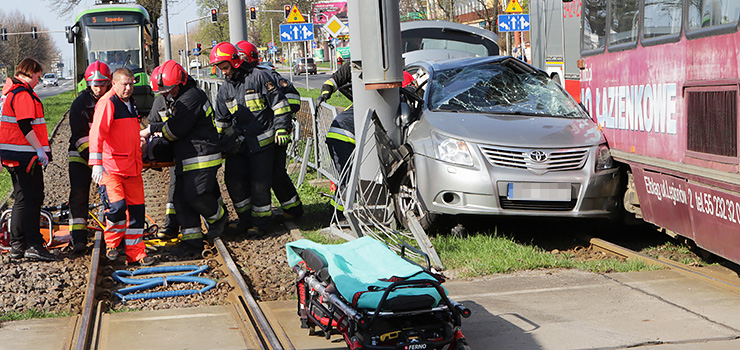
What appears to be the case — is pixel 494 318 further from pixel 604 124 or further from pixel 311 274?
pixel 604 124

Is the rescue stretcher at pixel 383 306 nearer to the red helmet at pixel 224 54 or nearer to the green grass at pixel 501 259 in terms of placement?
the green grass at pixel 501 259

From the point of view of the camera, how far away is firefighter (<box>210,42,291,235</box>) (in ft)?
29.5

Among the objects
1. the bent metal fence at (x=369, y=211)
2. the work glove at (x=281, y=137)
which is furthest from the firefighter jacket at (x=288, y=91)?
the bent metal fence at (x=369, y=211)

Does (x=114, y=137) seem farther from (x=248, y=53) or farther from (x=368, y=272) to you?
(x=368, y=272)

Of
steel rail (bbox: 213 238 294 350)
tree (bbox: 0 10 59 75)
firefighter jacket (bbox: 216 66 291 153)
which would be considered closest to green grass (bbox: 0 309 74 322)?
steel rail (bbox: 213 238 294 350)

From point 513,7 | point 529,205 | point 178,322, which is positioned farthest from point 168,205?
point 513,7

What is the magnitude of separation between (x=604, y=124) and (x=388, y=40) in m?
2.28

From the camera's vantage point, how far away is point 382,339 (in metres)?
4.51

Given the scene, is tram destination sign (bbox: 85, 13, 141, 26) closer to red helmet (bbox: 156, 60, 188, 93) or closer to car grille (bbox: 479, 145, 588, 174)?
red helmet (bbox: 156, 60, 188, 93)

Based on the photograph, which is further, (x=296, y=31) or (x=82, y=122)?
(x=296, y=31)

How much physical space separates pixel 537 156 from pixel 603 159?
74 centimetres

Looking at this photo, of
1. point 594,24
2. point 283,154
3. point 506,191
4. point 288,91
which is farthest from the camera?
point 283,154

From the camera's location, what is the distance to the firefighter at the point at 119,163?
7.62 m

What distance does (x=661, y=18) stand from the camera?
711 cm
